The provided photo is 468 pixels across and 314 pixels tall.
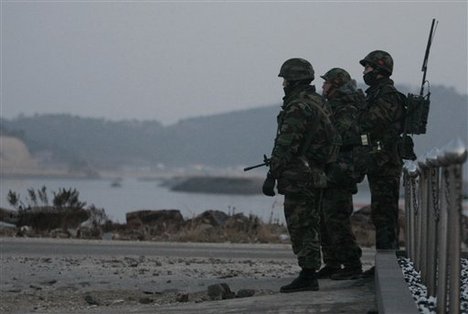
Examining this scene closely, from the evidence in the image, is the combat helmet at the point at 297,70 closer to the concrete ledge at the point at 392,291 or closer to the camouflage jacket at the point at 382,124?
the camouflage jacket at the point at 382,124

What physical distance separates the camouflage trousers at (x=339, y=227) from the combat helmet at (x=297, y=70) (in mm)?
1277

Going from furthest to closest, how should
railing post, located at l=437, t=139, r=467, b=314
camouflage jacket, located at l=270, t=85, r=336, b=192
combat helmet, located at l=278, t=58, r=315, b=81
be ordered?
combat helmet, located at l=278, t=58, r=315, b=81, camouflage jacket, located at l=270, t=85, r=336, b=192, railing post, located at l=437, t=139, r=467, b=314

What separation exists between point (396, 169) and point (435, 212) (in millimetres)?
2963

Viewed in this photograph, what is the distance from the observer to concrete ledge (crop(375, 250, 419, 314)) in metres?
5.76

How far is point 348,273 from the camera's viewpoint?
354 inches

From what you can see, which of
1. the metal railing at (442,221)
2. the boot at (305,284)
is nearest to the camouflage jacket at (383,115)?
the metal railing at (442,221)

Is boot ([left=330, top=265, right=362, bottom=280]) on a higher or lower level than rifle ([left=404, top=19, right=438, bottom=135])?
lower

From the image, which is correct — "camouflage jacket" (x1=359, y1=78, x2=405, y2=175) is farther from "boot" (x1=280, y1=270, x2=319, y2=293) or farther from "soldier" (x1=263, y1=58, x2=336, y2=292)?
"boot" (x1=280, y1=270, x2=319, y2=293)

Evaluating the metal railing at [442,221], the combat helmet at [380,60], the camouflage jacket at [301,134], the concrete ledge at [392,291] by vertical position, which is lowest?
the concrete ledge at [392,291]

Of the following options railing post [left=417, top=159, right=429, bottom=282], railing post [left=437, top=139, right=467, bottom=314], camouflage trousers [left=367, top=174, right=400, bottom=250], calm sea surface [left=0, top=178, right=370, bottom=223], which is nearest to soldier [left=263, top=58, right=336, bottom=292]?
railing post [left=417, top=159, right=429, bottom=282]

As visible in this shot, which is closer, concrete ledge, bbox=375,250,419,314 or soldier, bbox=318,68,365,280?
concrete ledge, bbox=375,250,419,314

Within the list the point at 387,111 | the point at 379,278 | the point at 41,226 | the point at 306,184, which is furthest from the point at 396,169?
the point at 41,226

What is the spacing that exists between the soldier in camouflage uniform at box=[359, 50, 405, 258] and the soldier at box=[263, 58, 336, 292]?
1.04 m

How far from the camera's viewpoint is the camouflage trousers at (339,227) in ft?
30.0
